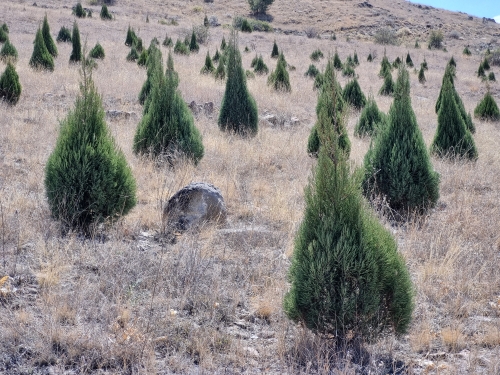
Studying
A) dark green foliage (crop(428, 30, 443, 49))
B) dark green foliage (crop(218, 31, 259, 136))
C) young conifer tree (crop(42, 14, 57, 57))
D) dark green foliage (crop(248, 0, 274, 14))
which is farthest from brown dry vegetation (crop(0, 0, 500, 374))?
dark green foliage (crop(248, 0, 274, 14))

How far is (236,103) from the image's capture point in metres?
10.1

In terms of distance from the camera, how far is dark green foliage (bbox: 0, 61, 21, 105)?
10.5 metres

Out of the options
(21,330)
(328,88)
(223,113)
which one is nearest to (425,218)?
(328,88)

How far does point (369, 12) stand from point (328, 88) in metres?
61.1

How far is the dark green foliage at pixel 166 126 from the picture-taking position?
7.40 meters

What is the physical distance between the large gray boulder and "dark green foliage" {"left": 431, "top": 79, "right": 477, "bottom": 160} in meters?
5.03

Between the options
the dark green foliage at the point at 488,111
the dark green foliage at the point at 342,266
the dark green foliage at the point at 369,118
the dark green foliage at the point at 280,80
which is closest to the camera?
the dark green foliage at the point at 342,266

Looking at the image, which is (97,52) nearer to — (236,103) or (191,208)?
(236,103)

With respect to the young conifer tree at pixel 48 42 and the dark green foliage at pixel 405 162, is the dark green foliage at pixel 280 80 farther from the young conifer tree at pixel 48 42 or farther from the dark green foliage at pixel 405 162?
the dark green foliage at pixel 405 162

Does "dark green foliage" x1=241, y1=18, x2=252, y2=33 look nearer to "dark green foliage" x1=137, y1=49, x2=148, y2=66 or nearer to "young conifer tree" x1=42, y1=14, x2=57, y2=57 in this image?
A: "dark green foliage" x1=137, y1=49, x2=148, y2=66

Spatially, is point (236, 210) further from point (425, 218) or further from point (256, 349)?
point (256, 349)

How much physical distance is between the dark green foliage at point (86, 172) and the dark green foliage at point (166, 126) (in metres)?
2.50

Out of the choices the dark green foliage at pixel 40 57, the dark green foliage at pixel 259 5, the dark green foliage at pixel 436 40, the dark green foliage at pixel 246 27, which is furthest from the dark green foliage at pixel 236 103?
the dark green foliage at pixel 259 5

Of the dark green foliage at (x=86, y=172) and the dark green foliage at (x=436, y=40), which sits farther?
the dark green foliage at (x=436, y=40)
